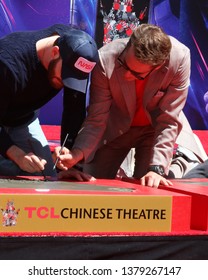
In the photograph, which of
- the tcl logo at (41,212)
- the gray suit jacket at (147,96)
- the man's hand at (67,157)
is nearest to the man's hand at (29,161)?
the man's hand at (67,157)

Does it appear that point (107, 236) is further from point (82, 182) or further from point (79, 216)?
point (82, 182)

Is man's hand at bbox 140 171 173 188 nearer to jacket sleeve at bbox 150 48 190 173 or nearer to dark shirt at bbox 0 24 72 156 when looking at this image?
jacket sleeve at bbox 150 48 190 173

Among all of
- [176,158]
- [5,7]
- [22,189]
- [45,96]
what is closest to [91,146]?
[45,96]

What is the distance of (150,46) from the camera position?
2.03 metres

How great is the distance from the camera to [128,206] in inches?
64.7

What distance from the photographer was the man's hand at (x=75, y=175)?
2092 mm

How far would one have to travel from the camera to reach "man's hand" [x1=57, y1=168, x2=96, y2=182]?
2.09m

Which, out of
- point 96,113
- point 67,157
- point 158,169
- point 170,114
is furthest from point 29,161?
point 170,114

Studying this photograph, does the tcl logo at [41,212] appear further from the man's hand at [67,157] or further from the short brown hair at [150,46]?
the short brown hair at [150,46]

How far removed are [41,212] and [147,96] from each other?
36.9 inches

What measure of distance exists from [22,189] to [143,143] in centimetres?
112

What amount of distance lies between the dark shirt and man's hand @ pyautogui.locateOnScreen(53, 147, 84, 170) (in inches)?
8.0

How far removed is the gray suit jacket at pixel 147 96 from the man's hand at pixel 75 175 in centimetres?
13

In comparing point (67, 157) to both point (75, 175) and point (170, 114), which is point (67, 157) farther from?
point (170, 114)
